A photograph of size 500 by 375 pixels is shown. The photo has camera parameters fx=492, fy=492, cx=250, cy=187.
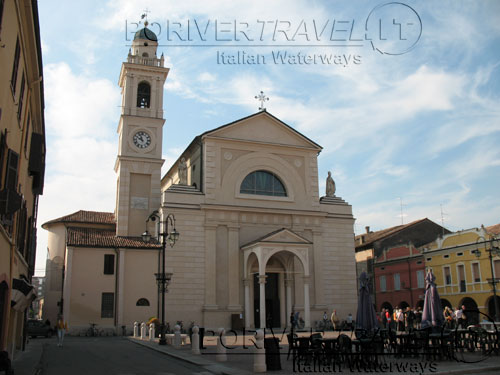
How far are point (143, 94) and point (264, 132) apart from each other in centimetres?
1035

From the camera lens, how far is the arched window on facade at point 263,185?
119 feet

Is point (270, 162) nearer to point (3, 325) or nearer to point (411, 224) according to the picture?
point (411, 224)

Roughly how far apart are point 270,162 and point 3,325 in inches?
1032

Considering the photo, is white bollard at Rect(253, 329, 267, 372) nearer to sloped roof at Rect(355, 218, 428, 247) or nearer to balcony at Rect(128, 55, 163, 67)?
balcony at Rect(128, 55, 163, 67)

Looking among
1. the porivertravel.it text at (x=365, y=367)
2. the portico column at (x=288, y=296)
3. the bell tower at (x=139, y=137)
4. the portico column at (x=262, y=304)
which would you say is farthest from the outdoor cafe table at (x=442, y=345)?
the bell tower at (x=139, y=137)

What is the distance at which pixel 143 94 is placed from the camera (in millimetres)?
39500

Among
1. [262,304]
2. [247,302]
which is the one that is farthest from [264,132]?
[262,304]

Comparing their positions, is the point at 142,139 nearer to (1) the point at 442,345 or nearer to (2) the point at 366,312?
(2) the point at 366,312

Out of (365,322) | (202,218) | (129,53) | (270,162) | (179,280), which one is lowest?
(365,322)

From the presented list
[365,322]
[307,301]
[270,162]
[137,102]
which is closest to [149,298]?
[307,301]

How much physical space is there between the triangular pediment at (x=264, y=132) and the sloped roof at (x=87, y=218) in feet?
38.3

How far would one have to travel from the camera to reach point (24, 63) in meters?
14.1

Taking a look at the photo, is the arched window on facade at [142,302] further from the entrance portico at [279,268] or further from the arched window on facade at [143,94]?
the arched window on facade at [143,94]

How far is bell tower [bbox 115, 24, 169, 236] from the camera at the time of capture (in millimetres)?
36469
